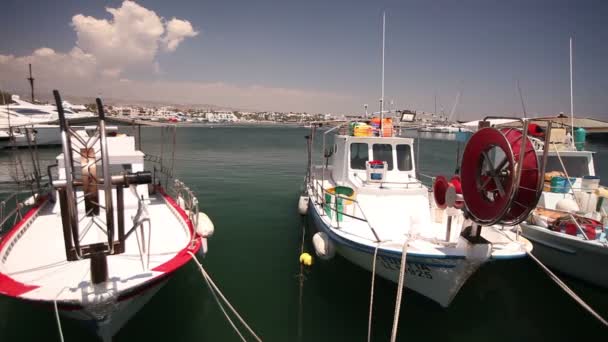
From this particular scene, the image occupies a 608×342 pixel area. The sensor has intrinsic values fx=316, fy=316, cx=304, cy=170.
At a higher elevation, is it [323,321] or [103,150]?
[103,150]

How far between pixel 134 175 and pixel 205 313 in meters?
3.85

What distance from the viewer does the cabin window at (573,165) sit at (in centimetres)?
1194

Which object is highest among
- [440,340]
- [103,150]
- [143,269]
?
[103,150]

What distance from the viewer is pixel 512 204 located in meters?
5.26

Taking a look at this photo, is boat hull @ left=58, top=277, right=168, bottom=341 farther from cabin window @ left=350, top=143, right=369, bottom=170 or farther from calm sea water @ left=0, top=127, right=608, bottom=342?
cabin window @ left=350, top=143, right=369, bottom=170

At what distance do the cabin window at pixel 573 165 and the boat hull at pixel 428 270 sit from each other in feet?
28.3

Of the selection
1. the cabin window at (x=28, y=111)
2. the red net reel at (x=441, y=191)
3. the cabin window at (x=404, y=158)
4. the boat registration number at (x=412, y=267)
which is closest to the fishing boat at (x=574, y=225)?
the red net reel at (x=441, y=191)

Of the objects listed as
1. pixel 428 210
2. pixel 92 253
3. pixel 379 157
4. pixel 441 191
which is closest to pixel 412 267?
pixel 441 191

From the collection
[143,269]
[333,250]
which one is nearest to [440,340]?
[333,250]

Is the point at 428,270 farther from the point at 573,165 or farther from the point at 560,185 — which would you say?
the point at 573,165

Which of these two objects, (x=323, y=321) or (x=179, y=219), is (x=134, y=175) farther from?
(x=323, y=321)

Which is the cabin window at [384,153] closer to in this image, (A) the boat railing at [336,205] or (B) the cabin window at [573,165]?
(A) the boat railing at [336,205]

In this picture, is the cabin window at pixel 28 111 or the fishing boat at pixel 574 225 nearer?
the fishing boat at pixel 574 225

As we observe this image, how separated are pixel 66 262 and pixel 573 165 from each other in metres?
16.2
